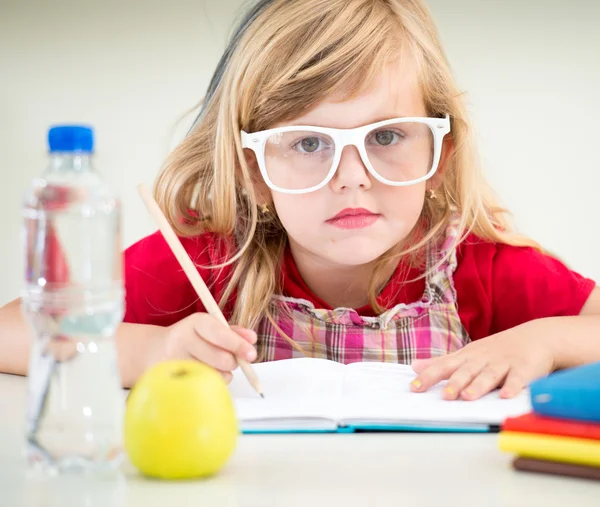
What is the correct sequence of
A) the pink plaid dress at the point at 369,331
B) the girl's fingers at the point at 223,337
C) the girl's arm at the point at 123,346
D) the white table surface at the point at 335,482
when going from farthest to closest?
the pink plaid dress at the point at 369,331 < the girl's arm at the point at 123,346 < the girl's fingers at the point at 223,337 < the white table surface at the point at 335,482

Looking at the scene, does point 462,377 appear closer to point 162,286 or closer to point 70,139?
point 70,139

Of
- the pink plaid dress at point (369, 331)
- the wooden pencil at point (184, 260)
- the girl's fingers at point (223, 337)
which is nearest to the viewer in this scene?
the wooden pencil at point (184, 260)

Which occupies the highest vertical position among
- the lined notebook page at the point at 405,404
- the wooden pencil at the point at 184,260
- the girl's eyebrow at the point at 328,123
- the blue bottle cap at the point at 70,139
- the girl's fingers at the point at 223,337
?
the girl's eyebrow at the point at 328,123

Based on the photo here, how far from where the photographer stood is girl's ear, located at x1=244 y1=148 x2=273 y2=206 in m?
1.60

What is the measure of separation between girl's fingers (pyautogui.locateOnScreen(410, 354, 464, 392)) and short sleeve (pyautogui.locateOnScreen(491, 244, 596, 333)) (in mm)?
549

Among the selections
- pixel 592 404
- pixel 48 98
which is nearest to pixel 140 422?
pixel 592 404

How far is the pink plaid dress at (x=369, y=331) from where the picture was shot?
1.57 meters

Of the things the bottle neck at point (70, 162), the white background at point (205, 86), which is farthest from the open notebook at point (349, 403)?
the white background at point (205, 86)

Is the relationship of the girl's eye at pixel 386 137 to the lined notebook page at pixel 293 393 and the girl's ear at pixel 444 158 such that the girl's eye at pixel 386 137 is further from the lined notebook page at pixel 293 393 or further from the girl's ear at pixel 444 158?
the lined notebook page at pixel 293 393

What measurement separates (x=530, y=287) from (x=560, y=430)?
3.02 ft

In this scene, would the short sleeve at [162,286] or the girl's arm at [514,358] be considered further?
the short sleeve at [162,286]

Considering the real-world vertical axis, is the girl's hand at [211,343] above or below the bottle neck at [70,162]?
below

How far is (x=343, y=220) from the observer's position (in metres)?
1.46

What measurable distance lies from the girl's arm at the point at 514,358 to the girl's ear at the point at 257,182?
562mm
